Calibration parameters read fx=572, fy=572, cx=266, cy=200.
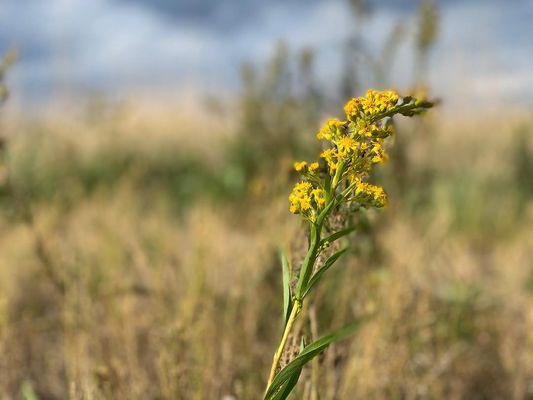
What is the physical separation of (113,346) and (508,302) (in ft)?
6.47

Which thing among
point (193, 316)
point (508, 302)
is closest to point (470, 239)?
point (508, 302)

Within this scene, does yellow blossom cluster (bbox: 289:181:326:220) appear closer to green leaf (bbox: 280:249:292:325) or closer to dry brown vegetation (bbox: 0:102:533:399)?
green leaf (bbox: 280:249:292:325)

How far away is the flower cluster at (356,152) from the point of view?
95 cm

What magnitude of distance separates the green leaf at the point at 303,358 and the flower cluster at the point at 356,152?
200 mm

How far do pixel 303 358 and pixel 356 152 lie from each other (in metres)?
0.35

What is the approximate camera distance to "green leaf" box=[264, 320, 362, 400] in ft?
2.84

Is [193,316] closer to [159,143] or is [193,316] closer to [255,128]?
[255,128]

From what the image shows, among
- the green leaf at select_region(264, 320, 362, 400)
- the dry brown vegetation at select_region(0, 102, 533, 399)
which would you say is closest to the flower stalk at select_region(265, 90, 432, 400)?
the green leaf at select_region(264, 320, 362, 400)

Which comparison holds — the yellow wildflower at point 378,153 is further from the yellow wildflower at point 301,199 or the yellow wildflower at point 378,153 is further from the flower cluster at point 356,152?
the yellow wildflower at point 301,199

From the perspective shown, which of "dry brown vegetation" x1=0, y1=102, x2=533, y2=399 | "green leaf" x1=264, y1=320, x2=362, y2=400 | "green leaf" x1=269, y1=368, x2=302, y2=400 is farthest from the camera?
"dry brown vegetation" x1=0, y1=102, x2=533, y2=399

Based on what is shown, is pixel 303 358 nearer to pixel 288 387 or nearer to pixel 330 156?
pixel 288 387

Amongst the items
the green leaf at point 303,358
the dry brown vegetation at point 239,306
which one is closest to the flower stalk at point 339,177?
the green leaf at point 303,358

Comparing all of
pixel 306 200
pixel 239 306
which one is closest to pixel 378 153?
pixel 306 200

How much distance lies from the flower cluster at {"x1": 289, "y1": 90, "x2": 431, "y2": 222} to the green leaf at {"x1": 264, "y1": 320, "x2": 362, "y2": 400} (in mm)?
200
